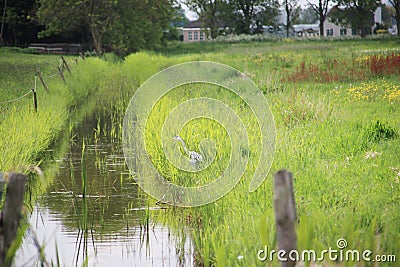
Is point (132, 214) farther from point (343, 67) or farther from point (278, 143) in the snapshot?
point (343, 67)

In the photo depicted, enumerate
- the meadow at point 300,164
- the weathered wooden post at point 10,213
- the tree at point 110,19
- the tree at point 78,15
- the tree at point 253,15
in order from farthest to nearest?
the tree at point 253,15 → the tree at point 110,19 → the tree at point 78,15 → the meadow at point 300,164 → the weathered wooden post at point 10,213

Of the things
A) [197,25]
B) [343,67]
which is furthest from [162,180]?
[197,25]

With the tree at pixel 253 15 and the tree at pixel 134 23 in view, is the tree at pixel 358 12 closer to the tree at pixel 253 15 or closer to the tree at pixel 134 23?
the tree at pixel 253 15

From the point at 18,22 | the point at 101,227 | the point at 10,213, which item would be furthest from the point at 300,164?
the point at 18,22

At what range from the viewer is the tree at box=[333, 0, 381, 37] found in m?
65.4

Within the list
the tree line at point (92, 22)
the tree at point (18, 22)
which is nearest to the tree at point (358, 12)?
the tree line at point (92, 22)

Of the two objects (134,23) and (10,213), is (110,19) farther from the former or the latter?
(10,213)

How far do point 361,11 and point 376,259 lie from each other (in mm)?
63950

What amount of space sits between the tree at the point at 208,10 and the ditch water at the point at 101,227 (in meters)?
65.4

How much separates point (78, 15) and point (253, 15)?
32327mm

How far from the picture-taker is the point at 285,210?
11.6 ft

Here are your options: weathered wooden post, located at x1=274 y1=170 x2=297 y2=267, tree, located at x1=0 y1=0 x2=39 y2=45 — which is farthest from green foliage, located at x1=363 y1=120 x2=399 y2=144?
tree, located at x1=0 y1=0 x2=39 y2=45

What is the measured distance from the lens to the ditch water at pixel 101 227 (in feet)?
22.6

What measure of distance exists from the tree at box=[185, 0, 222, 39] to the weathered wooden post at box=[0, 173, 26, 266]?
7197 cm
